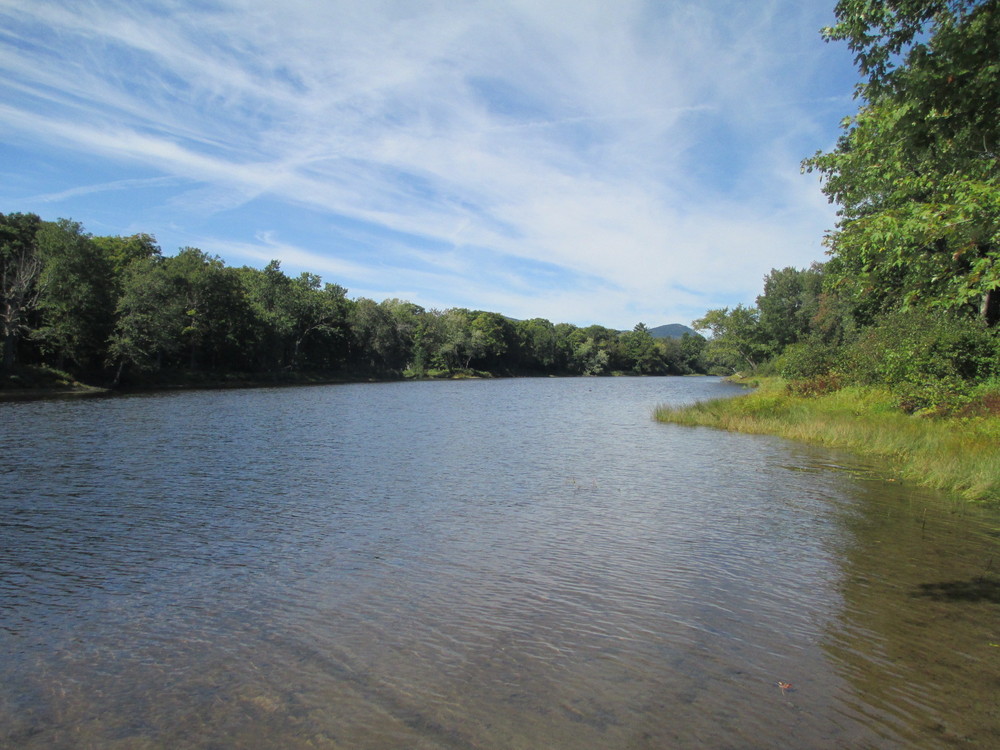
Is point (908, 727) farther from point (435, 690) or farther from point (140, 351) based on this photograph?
point (140, 351)

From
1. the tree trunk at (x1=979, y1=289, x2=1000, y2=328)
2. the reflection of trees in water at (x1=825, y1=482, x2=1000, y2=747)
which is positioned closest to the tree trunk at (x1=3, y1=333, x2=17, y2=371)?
the reflection of trees in water at (x1=825, y1=482, x2=1000, y2=747)

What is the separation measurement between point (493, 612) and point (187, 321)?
236 feet

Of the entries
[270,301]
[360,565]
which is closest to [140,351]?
[270,301]

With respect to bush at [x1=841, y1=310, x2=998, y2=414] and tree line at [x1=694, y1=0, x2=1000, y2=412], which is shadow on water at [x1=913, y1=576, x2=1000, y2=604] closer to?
tree line at [x1=694, y1=0, x2=1000, y2=412]

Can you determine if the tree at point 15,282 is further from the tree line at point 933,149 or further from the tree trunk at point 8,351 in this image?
the tree line at point 933,149

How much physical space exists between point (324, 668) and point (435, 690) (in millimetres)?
1243

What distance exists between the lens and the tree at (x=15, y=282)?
155ft

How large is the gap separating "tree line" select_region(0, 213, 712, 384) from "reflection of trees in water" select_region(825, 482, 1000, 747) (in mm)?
57537

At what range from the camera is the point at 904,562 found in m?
9.15

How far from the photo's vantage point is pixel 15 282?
159 ft

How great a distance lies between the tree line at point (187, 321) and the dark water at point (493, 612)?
1705 inches

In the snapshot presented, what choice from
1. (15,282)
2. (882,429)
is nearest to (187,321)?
(15,282)

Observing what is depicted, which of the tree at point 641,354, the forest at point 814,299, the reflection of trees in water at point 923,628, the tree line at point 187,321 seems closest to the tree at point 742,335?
the forest at point 814,299

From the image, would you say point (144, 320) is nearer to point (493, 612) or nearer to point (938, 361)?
point (493, 612)
